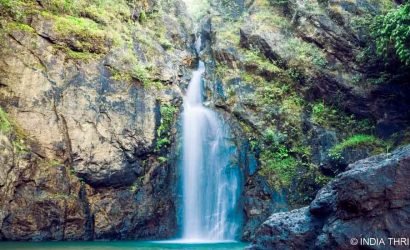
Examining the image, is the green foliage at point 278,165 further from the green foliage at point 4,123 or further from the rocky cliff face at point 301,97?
the green foliage at point 4,123

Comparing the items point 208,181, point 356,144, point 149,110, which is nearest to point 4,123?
point 149,110

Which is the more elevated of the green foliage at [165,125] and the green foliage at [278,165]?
the green foliage at [165,125]

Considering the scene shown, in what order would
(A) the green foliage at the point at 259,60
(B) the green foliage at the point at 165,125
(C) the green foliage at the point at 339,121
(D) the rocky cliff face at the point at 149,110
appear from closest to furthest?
(D) the rocky cliff face at the point at 149,110 < (B) the green foliage at the point at 165,125 < (C) the green foliage at the point at 339,121 < (A) the green foliage at the point at 259,60

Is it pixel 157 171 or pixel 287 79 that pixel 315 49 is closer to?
pixel 287 79

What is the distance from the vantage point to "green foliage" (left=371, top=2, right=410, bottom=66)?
14672 millimetres

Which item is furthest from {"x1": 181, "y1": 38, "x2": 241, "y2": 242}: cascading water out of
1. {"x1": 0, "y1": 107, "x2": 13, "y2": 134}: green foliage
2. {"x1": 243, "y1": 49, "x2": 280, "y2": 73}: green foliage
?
{"x1": 0, "y1": 107, "x2": 13, "y2": 134}: green foliage

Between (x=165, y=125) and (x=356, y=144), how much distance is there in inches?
304

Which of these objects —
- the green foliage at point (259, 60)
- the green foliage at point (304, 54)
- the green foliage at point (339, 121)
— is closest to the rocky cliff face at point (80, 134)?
the green foliage at point (259, 60)

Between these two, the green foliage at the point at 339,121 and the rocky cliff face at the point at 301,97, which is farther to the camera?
the green foliage at the point at 339,121

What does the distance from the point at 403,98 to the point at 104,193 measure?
12.6 meters

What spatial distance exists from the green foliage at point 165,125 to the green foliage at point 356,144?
6.62 meters

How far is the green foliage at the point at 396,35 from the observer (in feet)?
48.1

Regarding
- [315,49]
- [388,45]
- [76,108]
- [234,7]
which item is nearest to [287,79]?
[315,49]

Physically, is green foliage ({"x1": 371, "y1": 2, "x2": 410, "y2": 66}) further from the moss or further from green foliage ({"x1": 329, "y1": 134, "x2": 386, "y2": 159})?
the moss
